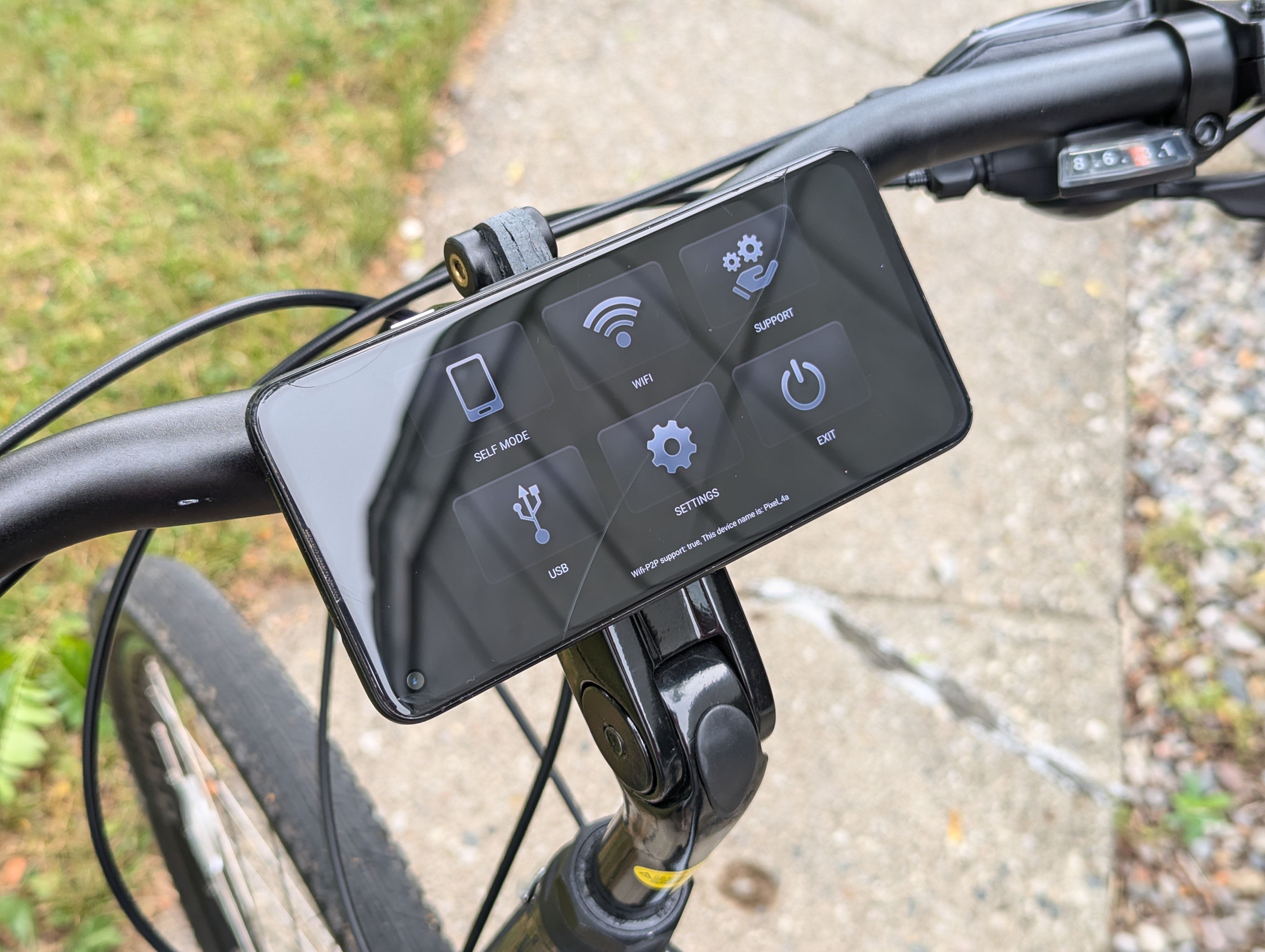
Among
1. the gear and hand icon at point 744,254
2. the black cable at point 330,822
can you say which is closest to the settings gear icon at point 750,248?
the gear and hand icon at point 744,254

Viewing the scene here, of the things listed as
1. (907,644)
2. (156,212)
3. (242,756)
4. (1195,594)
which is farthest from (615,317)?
(156,212)

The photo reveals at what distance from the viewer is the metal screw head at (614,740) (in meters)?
0.64

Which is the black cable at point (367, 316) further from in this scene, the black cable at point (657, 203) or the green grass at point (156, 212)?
the green grass at point (156, 212)

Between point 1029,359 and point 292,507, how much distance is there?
2174mm

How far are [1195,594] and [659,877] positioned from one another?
1815mm

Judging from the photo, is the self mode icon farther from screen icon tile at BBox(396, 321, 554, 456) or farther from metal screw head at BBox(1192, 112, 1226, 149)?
metal screw head at BBox(1192, 112, 1226, 149)

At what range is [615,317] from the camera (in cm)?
60

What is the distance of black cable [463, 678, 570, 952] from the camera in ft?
2.47

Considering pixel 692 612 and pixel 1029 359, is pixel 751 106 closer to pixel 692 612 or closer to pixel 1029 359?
pixel 1029 359

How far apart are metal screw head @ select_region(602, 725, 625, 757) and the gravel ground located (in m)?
1.53

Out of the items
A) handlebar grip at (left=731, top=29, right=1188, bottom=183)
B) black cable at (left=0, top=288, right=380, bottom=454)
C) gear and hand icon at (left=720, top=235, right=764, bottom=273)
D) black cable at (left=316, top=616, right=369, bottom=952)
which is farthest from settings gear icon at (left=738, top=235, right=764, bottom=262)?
black cable at (left=316, top=616, right=369, bottom=952)

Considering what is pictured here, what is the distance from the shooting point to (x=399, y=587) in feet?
1.87

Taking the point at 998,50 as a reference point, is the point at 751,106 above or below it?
below

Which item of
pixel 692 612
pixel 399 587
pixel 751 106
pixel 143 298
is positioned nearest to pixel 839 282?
pixel 692 612
